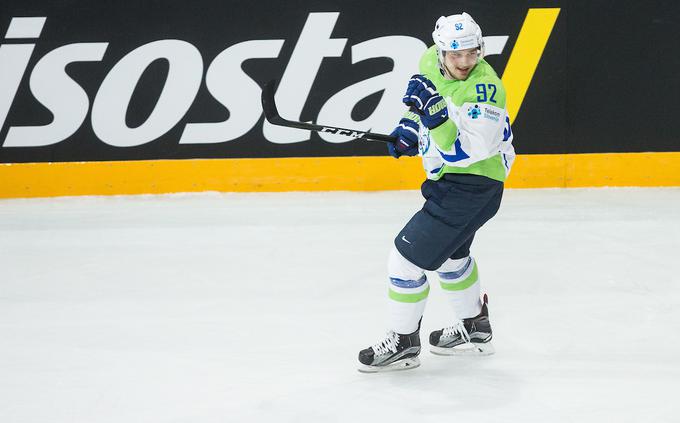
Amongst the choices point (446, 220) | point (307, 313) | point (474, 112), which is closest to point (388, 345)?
point (446, 220)

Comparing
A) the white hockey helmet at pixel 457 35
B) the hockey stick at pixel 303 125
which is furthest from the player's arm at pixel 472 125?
the hockey stick at pixel 303 125

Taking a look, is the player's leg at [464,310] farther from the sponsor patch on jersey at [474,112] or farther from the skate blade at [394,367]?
the sponsor patch on jersey at [474,112]

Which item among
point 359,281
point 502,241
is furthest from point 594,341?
point 502,241

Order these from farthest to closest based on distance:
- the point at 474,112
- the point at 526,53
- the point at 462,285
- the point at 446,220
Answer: the point at 526,53, the point at 462,285, the point at 446,220, the point at 474,112

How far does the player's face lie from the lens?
275 centimetres

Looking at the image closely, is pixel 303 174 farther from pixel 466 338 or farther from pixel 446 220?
pixel 446 220

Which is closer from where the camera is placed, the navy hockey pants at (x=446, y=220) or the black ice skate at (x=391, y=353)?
the navy hockey pants at (x=446, y=220)

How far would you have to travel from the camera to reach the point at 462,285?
3.13m

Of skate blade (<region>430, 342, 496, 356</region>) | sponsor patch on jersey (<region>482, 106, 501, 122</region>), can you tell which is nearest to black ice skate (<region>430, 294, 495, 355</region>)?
skate blade (<region>430, 342, 496, 356</region>)

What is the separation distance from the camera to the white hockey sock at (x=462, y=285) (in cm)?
310

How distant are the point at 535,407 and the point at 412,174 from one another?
3427mm

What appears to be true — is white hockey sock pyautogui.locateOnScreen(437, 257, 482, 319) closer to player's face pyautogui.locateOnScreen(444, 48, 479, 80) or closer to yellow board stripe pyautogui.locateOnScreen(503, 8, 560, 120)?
player's face pyautogui.locateOnScreen(444, 48, 479, 80)

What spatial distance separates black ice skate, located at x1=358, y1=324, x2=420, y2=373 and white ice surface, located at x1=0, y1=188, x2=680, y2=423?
4cm

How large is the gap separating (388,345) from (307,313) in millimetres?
670
